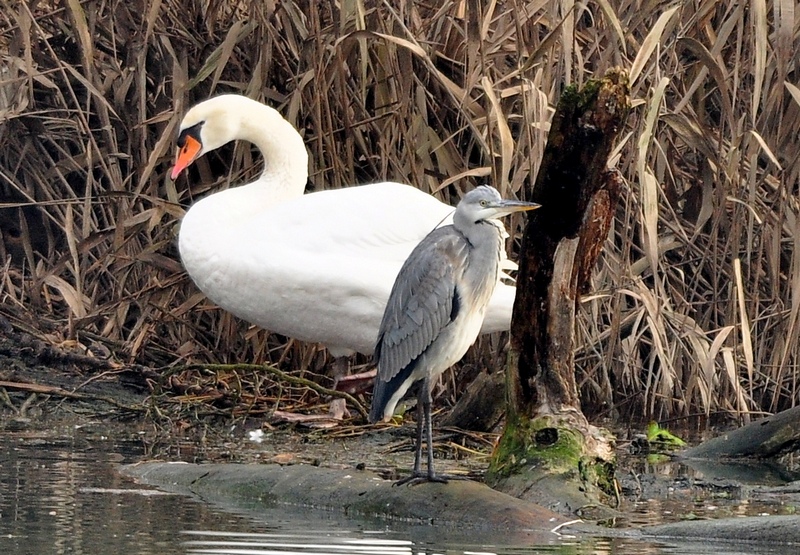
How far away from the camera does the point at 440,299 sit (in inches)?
185

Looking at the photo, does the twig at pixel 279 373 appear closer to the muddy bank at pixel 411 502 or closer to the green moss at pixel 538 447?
the muddy bank at pixel 411 502

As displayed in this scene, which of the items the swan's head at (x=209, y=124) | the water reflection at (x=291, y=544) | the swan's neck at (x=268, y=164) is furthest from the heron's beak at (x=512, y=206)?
the swan's head at (x=209, y=124)

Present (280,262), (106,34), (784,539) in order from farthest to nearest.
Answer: (106,34) → (280,262) → (784,539)

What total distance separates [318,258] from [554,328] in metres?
1.96

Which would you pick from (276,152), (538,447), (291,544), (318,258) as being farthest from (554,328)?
(276,152)

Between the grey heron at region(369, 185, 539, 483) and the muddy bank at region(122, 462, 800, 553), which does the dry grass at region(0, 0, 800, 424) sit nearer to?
the grey heron at region(369, 185, 539, 483)

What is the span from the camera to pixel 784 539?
3.91 m

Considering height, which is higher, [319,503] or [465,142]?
[465,142]

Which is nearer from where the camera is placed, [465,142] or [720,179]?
[720,179]

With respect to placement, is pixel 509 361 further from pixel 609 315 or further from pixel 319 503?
pixel 609 315

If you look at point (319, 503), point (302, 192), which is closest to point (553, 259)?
point (319, 503)

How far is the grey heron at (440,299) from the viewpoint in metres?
4.72

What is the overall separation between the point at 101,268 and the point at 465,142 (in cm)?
188

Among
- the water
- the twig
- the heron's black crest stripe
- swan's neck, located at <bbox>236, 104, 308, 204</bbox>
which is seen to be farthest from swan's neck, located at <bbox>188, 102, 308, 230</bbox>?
the water
